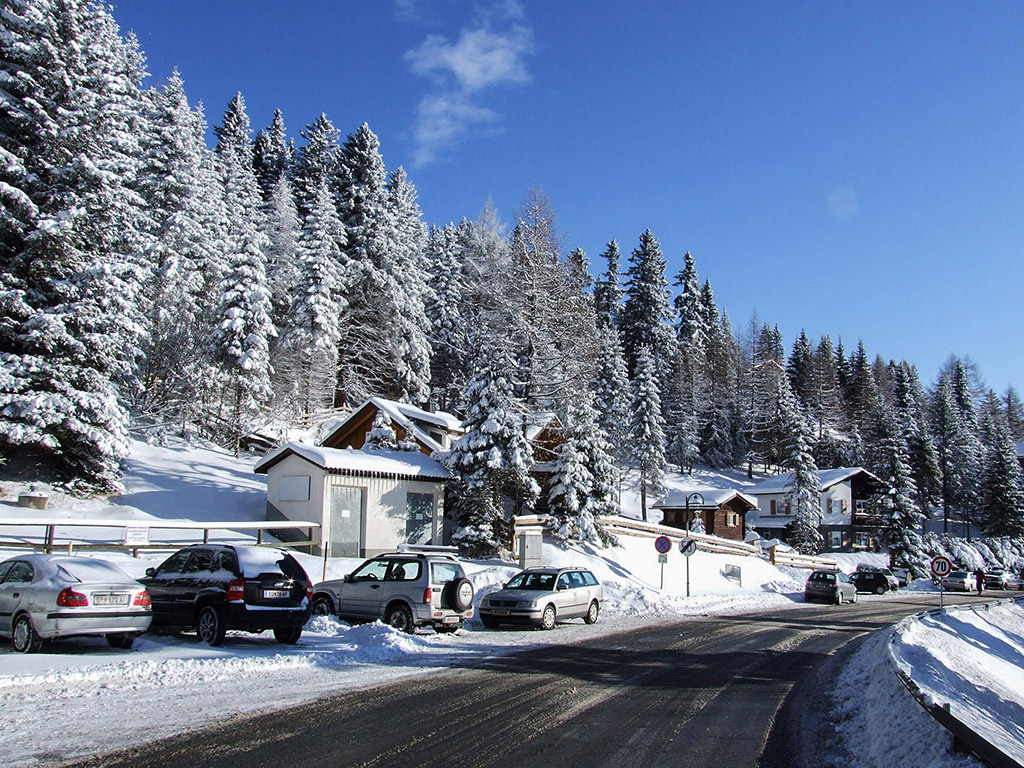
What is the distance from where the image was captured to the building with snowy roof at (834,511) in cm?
6769

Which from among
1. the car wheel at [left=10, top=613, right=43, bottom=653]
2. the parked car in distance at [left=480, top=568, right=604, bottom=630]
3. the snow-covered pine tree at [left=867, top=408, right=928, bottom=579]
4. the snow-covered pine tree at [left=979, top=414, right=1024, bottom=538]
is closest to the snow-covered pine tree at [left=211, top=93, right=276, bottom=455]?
the parked car in distance at [left=480, top=568, right=604, bottom=630]

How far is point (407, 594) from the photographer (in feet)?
50.5

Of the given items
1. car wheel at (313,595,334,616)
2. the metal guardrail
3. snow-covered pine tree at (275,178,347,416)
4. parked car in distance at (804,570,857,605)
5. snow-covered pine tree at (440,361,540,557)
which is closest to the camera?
the metal guardrail

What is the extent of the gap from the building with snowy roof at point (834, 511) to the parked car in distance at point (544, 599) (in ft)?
169

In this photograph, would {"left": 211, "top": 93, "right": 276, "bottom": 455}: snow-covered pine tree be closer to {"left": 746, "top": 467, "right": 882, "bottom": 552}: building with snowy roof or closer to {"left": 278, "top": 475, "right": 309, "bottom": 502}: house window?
{"left": 278, "top": 475, "right": 309, "bottom": 502}: house window

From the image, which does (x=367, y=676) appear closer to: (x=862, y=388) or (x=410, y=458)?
(x=410, y=458)

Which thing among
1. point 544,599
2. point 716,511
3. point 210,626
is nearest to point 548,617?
point 544,599

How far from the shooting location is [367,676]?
418 inches

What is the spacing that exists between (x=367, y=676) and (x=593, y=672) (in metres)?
3.63

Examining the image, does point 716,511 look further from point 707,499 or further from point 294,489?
point 294,489

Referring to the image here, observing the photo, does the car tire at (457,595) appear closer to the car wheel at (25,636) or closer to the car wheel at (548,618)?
the car wheel at (548,618)

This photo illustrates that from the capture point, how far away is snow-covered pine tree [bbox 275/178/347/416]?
138 ft

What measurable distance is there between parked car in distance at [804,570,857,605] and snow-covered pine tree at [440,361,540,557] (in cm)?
1523

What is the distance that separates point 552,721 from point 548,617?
10040mm
